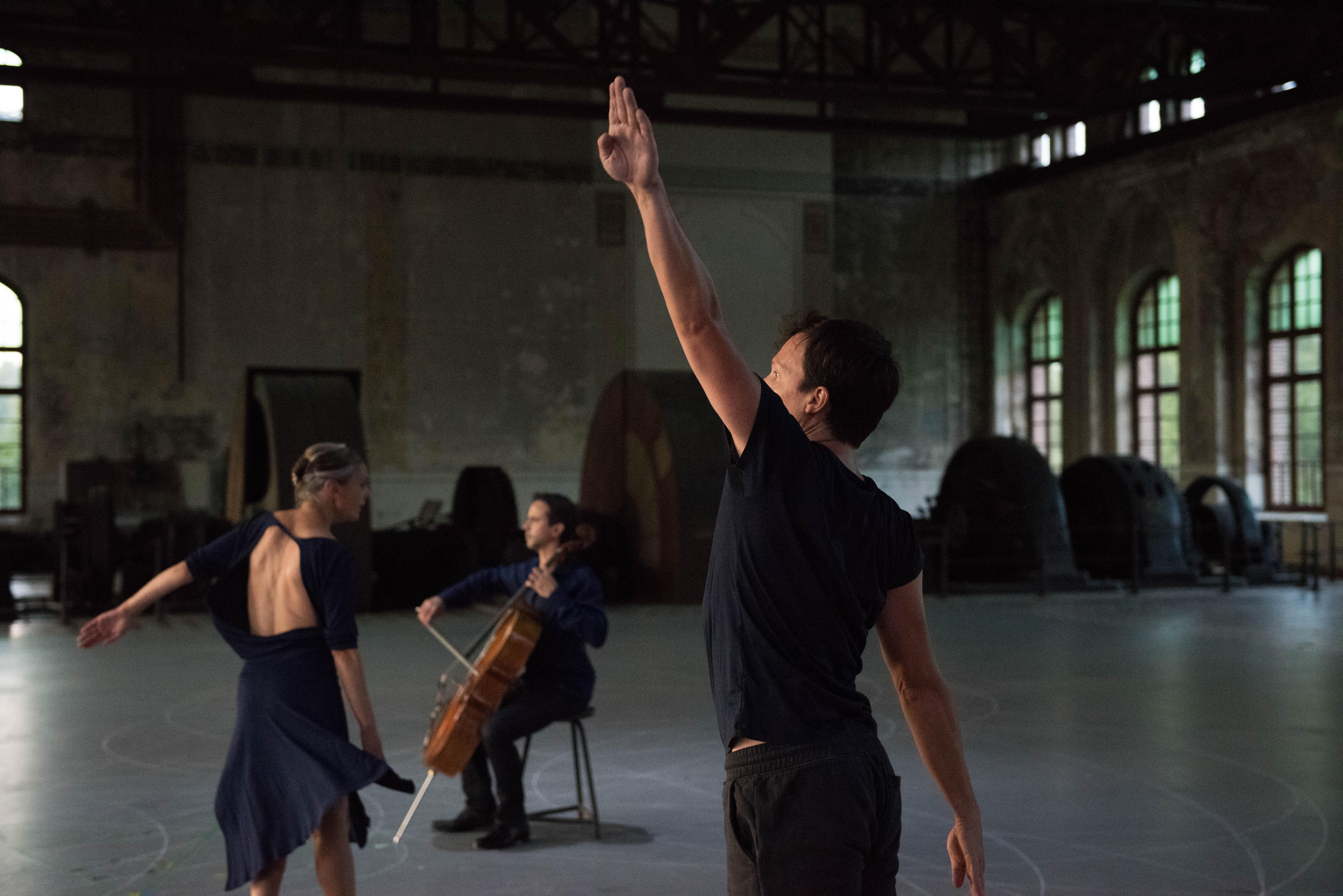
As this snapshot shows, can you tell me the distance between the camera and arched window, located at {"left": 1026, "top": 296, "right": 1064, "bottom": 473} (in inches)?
985

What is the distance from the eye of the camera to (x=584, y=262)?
24422mm

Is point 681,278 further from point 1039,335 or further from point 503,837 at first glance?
point 1039,335

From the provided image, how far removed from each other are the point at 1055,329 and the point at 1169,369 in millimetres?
2993

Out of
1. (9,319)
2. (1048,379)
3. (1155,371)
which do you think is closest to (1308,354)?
(1155,371)

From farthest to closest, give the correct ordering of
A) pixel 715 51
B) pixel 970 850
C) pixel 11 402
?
1. pixel 11 402
2. pixel 715 51
3. pixel 970 850

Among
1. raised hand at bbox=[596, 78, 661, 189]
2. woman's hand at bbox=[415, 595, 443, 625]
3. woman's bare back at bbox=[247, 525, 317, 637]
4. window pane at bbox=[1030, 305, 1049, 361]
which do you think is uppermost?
window pane at bbox=[1030, 305, 1049, 361]

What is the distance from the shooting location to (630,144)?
2035mm

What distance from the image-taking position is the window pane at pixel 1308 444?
19734mm

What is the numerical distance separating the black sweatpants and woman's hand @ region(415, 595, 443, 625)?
9.77ft

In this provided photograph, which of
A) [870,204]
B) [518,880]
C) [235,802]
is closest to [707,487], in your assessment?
[518,880]

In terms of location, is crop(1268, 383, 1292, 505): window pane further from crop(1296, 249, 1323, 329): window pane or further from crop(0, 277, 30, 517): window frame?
crop(0, 277, 30, 517): window frame

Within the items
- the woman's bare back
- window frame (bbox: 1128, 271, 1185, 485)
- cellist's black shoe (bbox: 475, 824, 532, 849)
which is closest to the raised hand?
the woman's bare back

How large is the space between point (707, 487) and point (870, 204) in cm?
1366

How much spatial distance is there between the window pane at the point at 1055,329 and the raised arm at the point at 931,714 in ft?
77.0
